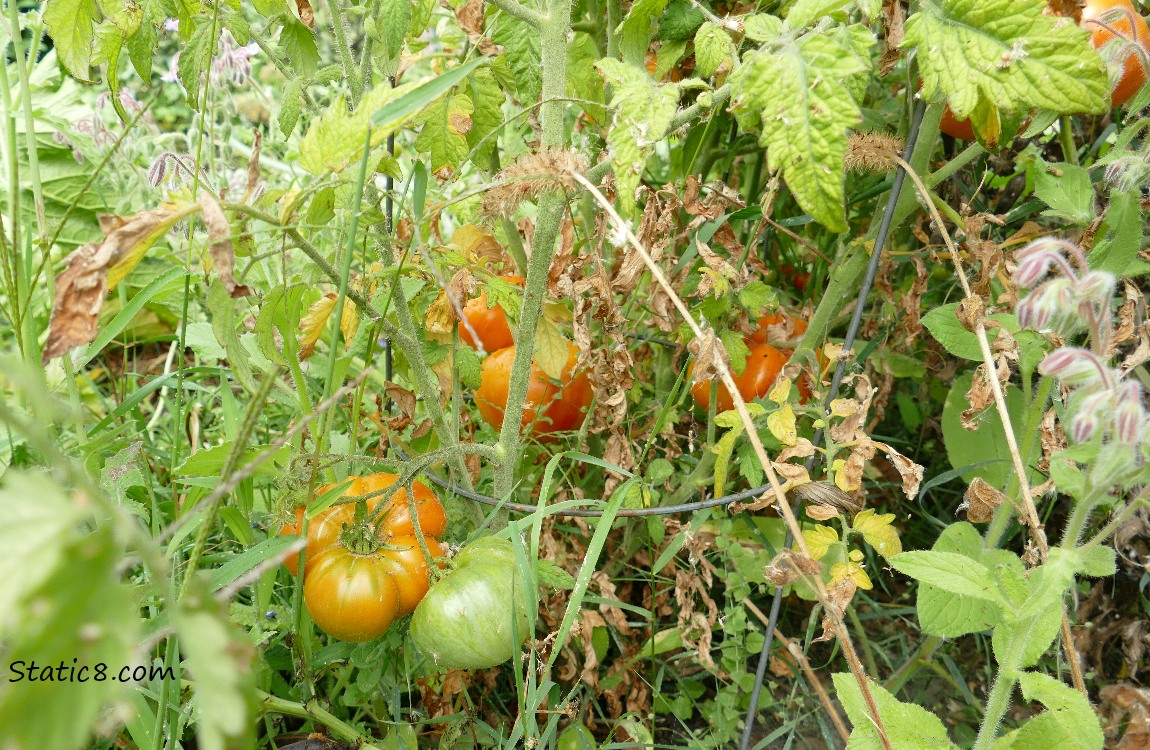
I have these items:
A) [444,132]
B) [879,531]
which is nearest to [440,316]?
[444,132]

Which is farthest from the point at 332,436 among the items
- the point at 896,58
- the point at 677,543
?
the point at 896,58

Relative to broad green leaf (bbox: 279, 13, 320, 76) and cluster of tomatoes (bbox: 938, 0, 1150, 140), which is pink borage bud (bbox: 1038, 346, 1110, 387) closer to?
cluster of tomatoes (bbox: 938, 0, 1150, 140)

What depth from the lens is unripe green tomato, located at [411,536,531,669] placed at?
1.09 m

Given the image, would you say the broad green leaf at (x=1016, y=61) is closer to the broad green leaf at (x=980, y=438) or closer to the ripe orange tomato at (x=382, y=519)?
the broad green leaf at (x=980, y=438)

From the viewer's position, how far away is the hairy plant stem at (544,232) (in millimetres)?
1116

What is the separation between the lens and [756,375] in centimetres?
149

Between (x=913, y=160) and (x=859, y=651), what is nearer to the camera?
(x=913, y=160)

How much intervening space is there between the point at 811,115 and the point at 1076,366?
330 millimetres

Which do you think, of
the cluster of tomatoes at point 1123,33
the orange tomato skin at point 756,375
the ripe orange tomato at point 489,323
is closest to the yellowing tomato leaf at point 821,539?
the orange tomato skin at point 756,375

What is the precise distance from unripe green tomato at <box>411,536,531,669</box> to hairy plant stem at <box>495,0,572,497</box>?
20 centimetres

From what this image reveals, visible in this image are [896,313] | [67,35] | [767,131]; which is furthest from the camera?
[896,313]

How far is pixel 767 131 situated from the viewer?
2.77 feet

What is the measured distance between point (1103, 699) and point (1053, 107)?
94cm

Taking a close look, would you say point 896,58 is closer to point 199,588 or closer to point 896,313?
point 896,313
